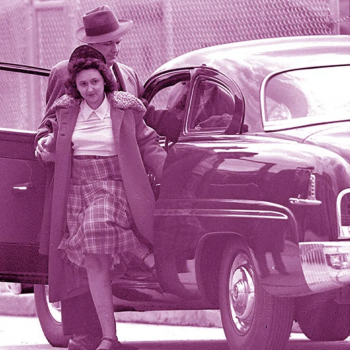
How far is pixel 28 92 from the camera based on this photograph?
11.8 m

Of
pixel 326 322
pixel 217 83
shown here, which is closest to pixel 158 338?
pixel 326 322

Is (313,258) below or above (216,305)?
above

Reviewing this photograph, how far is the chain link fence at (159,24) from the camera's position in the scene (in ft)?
34.8

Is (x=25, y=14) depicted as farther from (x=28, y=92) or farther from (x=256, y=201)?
(x=256, y=201)

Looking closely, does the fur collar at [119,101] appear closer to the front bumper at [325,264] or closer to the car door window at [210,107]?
the car door window at [210,107]

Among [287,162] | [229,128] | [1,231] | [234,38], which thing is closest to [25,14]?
[234,38]

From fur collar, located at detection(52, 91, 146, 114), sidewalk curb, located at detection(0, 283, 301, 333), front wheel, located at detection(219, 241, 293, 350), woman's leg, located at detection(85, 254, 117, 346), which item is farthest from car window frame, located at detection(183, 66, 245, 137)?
sidewalk curb, located at detection(0, 283, 301, 333)

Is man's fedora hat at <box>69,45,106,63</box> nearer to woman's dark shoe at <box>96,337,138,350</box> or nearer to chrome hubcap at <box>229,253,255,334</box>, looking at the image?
chrome hubcap at <box>229,253,255,334</box>

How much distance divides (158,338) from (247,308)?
104 inches

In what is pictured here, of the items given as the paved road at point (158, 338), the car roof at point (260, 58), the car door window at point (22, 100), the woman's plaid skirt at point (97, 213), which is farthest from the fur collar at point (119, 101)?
the car door window at point (22, 100)

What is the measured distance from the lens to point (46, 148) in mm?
7613

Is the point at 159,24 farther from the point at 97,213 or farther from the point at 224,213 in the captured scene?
the point at 224,213

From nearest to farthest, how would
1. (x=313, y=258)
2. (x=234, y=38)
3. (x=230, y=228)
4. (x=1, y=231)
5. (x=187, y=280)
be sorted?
(x=313, y=258) → (x=230, y=228) → (x=187, y=280) → (x=1, y=231) → (x=234, y=38)

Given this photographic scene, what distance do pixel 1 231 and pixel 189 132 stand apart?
51.9 inches
